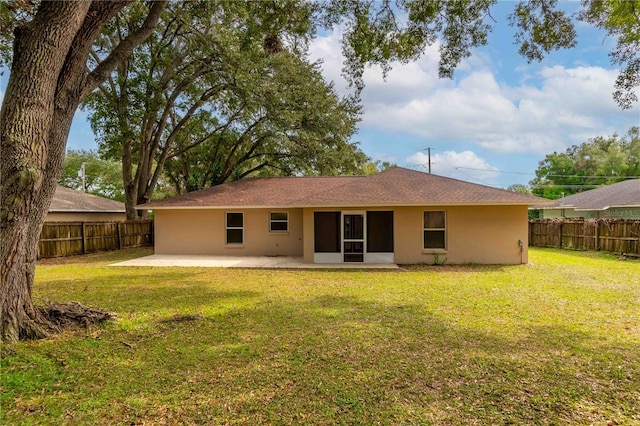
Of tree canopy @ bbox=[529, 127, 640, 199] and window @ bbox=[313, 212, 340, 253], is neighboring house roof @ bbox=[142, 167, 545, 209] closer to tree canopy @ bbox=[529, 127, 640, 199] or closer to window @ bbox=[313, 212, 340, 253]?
window @ bbox=[313, 212, 340, 253]

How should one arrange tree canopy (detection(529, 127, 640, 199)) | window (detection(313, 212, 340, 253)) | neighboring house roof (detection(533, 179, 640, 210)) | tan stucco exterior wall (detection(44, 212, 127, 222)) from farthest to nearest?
tree canopy (detection(529, 127, 640, 199)) < neighboring house roof (detection(533, 179, 640, 210)) < tan stucco exterior wall (detection(44, 212, 127, 222)) < window (detection(313, 212, 340, 253))

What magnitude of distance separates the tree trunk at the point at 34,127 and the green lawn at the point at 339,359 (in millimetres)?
826

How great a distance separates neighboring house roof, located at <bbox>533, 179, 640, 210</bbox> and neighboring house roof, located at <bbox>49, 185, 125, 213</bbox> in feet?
91.9

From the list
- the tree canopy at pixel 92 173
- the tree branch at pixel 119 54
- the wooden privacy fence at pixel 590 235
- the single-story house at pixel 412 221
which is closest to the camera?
the tree branch at pixel 119 54

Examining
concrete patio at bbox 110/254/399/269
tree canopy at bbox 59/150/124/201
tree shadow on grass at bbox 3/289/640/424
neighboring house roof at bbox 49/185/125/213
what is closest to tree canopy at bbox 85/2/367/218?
neighboring house roof at bbox 49/185/125/213

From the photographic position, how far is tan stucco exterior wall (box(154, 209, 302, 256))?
51.5ft

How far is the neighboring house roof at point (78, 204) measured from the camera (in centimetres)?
2005

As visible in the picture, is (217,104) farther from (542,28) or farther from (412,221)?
(542,28)

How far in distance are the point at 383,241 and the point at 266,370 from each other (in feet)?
31.6

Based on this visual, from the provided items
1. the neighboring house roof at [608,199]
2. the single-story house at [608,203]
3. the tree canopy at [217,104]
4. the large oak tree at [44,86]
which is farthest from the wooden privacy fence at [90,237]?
the neighboring house roof at [608,199]

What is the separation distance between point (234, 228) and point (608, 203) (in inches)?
972

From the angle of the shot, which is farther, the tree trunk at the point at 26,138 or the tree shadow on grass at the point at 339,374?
the tree trunk at the point at 26,138

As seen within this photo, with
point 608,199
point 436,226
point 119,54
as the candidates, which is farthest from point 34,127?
point 608,199

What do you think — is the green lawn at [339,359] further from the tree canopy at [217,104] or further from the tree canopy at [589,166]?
the tree canopy at [589,166]
